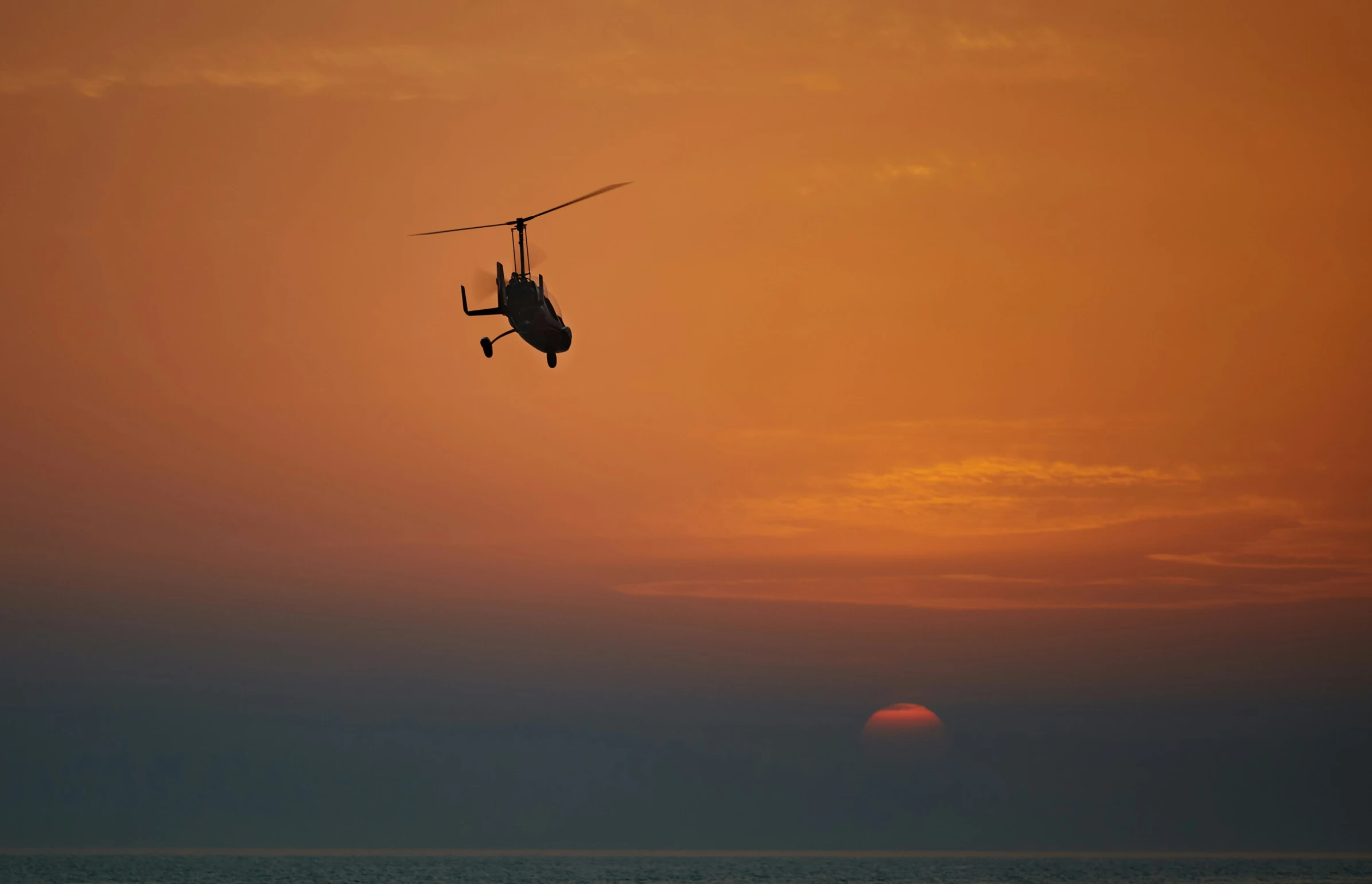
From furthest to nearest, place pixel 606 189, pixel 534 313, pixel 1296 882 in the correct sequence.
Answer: pixel 1296 882 < pixel 534 313 < pixel 606 189

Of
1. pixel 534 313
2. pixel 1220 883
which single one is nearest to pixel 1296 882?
pixel 1220 883

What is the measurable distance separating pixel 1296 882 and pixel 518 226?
178355mm

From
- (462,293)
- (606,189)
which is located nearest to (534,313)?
(462,293)

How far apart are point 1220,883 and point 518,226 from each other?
18538cm

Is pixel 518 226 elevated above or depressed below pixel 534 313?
above

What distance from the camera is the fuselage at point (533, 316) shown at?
5494 centimetres

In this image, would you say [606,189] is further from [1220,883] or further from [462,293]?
[1220,883]

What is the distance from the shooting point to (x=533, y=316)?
54.9 m

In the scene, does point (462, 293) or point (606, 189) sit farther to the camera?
point (462, 293)

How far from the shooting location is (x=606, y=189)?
49.0 metres

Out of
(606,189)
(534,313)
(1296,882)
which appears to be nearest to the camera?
(606,189)

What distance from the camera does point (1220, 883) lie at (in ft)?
653

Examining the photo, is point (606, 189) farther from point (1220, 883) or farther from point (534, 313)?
point (1220, 883)

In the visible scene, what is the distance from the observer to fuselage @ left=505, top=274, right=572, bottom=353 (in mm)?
54938
